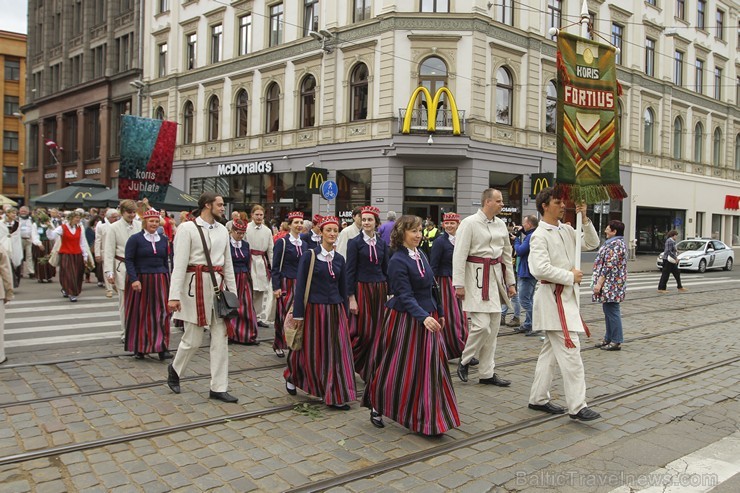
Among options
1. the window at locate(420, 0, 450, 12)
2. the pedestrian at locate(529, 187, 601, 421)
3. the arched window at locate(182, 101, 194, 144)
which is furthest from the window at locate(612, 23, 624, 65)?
the pedestrian at locate(529, 187, 601, 421)

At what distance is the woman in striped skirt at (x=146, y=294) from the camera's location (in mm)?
7762

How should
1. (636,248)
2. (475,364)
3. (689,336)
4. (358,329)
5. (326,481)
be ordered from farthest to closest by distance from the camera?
(636,248)
(689,336)
(475,364)
(358,329)
(326,481)

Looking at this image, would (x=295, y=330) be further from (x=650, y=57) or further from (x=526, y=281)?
(x=650, y=57)

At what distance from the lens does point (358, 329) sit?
7141 millimetres

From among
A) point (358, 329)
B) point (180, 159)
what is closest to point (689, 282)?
point (358, 329)

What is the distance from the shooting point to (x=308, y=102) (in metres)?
27.9

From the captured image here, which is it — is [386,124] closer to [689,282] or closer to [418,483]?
[689,282]

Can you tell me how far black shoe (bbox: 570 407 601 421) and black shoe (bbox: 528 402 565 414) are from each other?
0.79ft

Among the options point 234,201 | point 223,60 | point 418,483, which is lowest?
point 418,483

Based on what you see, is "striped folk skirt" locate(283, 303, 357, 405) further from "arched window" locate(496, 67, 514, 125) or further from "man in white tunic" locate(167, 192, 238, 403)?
"arched window" locate(496, 67, 514, 125)

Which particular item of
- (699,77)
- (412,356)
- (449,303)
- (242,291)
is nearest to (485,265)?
(449,303)

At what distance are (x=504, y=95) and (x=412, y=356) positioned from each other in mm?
22338

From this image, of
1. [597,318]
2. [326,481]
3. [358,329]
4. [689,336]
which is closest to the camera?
[326,481]

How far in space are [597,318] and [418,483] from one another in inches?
344
